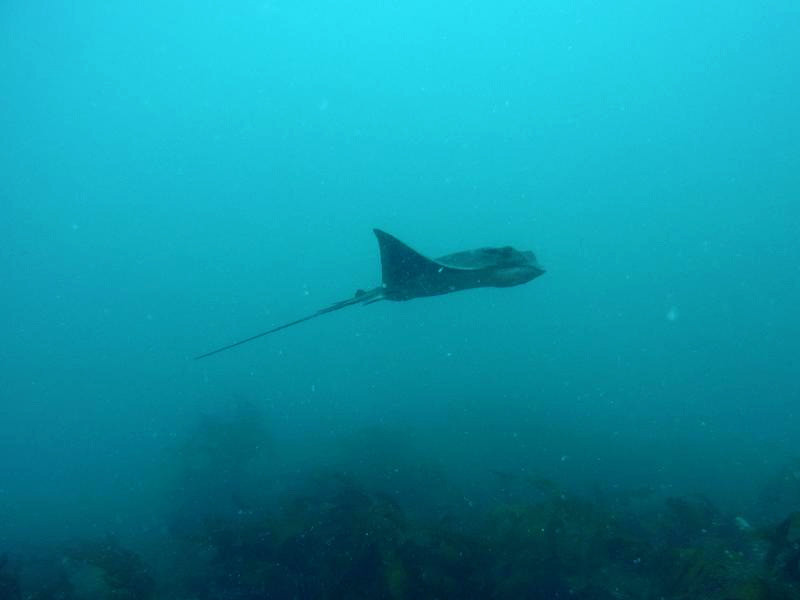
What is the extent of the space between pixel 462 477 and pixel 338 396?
816 inches

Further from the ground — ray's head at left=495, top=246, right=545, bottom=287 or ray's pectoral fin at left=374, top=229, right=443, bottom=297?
ray's pectoral fin at left=374, top=229, right=443, bottom=297

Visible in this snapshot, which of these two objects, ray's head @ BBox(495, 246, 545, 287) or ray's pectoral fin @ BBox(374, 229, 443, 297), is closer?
ray's pectoral fin @ BBox(374, 229, 443, 297)

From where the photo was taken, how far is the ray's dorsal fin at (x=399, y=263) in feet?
22.5

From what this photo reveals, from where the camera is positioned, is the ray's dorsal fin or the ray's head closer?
the ray's dorsal fin

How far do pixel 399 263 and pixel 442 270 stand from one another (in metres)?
0.65

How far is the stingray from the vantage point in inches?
273

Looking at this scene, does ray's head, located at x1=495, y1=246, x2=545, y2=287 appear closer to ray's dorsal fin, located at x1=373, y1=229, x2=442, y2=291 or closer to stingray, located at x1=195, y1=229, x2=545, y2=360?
stingray, located at x1=195, y1=229, x2=545, y2=360

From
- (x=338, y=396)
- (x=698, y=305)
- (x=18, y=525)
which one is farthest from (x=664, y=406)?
(x=698, y=305)

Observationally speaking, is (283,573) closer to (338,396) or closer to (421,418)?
(421,418)

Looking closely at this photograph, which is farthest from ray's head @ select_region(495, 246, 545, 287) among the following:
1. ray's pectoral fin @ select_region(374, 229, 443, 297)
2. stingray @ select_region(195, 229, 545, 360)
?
ray's pectoral fin @ select_region(374, 229, 443, 297)

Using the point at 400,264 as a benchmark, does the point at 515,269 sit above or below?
below

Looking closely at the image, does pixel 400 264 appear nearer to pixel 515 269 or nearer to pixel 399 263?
pixel 399 263

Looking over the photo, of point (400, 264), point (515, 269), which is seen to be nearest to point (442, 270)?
point (400, 264)

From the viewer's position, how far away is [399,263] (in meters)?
7.17
